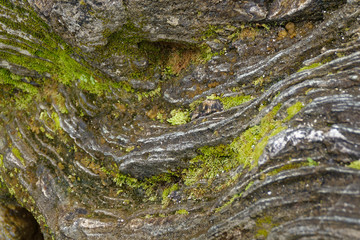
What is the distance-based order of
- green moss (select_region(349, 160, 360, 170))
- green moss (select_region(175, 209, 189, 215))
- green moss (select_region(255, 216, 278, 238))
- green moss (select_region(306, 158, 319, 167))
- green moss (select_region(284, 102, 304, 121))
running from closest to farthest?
green moss (select_region(349, 160, 360, 170)) < green moss (select_region(306, 158, 319, 167)) < green moss (select_region(255, 216, 278, 238)) < green moss (select_region(284, 102, 304, 121)) < green moss (select_region(175, 209, 189, 215))

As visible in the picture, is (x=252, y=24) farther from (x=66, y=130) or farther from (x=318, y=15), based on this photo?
(x=66, y=130)

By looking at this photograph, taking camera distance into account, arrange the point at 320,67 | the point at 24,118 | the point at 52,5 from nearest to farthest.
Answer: the point at 320,67, the point at 52,5, the point at 24,118

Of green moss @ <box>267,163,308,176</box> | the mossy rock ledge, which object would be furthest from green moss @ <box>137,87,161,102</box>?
green moss @ <box>267,163,308,176</box>

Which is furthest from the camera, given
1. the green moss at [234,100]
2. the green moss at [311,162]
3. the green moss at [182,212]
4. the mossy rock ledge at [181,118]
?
the green moss at [234,100]

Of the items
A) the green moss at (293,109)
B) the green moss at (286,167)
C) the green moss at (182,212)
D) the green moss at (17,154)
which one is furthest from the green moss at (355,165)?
the green moss at (17,154)

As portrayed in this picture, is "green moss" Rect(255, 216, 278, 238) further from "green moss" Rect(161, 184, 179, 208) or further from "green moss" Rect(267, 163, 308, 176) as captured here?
"green moss" Rect(161, 184, 179, 208)

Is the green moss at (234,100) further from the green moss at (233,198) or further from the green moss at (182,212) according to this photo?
the green moss at (182,212)

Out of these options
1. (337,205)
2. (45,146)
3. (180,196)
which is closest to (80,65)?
(45,146)
